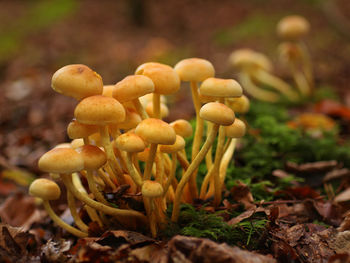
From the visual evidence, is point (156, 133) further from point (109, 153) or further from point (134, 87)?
point (109, 153)

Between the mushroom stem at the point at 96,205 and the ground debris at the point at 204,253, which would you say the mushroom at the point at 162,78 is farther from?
the ground debris at the point at 204,253

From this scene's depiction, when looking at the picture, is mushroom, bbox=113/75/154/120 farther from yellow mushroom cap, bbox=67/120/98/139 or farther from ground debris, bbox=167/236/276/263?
ground debris, bbox=167/236/276/263

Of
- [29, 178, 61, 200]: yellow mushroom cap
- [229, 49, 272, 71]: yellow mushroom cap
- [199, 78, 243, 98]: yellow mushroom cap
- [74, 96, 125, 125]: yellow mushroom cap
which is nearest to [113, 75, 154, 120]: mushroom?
[74, 96, 125, 125]: yellow mushroom cap

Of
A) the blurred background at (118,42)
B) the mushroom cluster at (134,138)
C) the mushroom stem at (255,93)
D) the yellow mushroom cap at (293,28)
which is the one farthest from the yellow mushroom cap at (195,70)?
the yellow mushroom cap at (293,28)

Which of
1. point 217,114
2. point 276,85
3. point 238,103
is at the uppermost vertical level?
point 217,114

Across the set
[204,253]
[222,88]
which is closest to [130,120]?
[222,88]

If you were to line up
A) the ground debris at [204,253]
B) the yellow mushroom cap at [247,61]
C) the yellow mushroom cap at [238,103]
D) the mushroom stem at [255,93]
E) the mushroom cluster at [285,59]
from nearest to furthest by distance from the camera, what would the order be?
the ground debris at [204,253], the yellow mushroom cap at [238,103], the yellow mushroom cap at [247,61], the mushroom cluster at [285,59], the mushroom stem at [255,93]

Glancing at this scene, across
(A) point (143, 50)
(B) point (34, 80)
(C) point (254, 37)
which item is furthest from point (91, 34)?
(C) point (254, 37)
